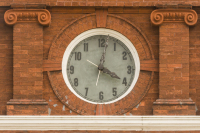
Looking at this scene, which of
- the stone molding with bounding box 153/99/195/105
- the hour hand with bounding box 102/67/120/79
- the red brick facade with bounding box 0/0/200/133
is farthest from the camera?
the hour hand with bounding box 102/67/120/79

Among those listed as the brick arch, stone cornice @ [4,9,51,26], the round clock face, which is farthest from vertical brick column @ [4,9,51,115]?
the round clock face

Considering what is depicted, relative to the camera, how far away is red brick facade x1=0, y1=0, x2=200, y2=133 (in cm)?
1247

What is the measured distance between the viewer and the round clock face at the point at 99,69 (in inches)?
507

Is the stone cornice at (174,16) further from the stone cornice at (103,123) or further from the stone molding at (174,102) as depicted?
the stone cornice at (103,123)

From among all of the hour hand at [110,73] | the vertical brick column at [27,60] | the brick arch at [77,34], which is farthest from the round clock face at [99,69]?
the vertical brick column at [27,60]

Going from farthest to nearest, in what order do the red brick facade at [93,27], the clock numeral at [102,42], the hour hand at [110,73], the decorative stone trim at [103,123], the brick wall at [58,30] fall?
the clock numeral at [102,42], the hour hand at [110,73], the brick wall at [58,30], the red brick facade at [93,27], the decorative stone trim at [103,123]

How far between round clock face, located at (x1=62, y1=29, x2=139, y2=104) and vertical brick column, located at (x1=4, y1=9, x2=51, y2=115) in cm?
88

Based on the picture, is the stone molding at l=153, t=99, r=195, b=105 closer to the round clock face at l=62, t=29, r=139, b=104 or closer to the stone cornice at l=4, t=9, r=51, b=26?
the round clock face at l=62, t=29, r=139, b=104

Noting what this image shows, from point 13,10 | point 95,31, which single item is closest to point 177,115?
point 95,31

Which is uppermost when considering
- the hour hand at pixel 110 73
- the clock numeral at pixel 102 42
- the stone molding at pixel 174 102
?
the clock numeral at pixel 102 42

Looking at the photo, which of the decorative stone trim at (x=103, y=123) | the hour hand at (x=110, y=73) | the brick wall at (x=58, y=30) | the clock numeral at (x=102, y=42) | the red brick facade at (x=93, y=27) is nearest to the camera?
the decorative stone trim at (x=103, y=123)

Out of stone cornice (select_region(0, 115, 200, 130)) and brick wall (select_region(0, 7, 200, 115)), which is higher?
brick wall (select_region(0, 7, 200, 115))

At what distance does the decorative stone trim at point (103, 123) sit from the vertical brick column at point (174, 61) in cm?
32

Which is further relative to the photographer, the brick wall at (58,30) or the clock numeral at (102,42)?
the clock numeral at (102,42)
